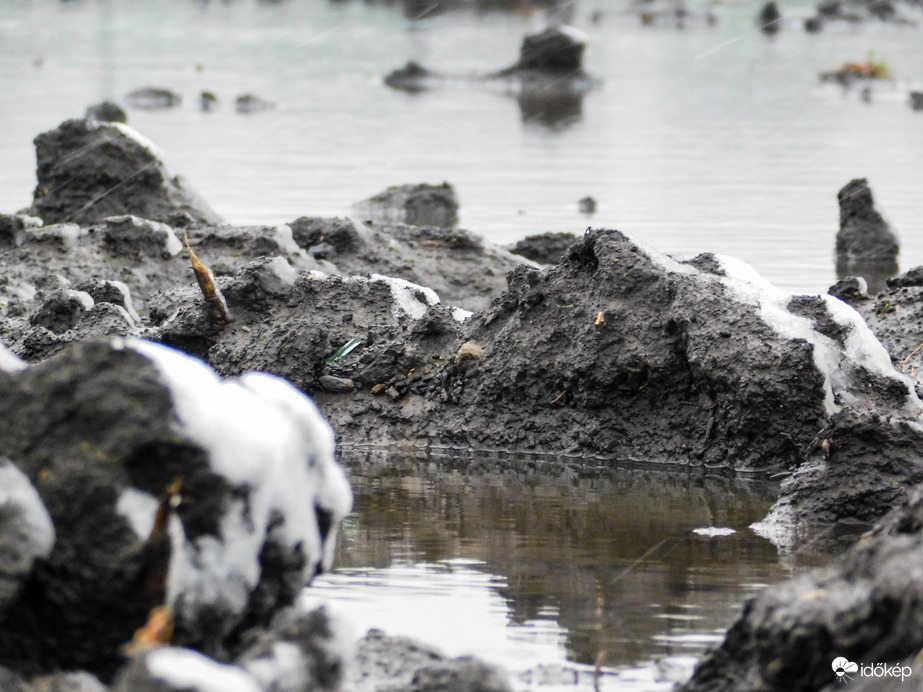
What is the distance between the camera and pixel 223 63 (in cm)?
5562

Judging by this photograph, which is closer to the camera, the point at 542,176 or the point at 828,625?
the point at 828,625

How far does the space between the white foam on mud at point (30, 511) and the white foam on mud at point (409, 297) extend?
17.5 feet

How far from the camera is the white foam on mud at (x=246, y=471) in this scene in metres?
3.87

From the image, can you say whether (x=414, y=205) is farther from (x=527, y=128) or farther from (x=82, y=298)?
(x=527, y=128)

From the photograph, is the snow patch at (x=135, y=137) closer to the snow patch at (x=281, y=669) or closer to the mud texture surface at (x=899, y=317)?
the mud texture surface at (x=899, y=317)

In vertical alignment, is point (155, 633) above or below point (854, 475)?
above

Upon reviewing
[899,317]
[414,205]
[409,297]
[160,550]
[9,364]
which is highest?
[9,364]

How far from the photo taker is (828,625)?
376cm

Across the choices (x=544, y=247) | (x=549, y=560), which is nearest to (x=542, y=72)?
(x=544, y=247)

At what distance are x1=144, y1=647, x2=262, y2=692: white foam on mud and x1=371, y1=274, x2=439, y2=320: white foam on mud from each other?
574cm

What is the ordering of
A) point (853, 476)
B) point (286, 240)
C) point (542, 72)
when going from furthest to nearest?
1. point (542, 72)
2. point (286, 240)
3. point (853, 476)

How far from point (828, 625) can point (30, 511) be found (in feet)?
7.24

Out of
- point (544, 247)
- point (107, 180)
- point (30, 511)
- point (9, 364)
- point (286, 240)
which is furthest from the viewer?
point (107, 180)

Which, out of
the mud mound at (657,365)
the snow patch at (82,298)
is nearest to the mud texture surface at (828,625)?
the mud mound at (657,365)
